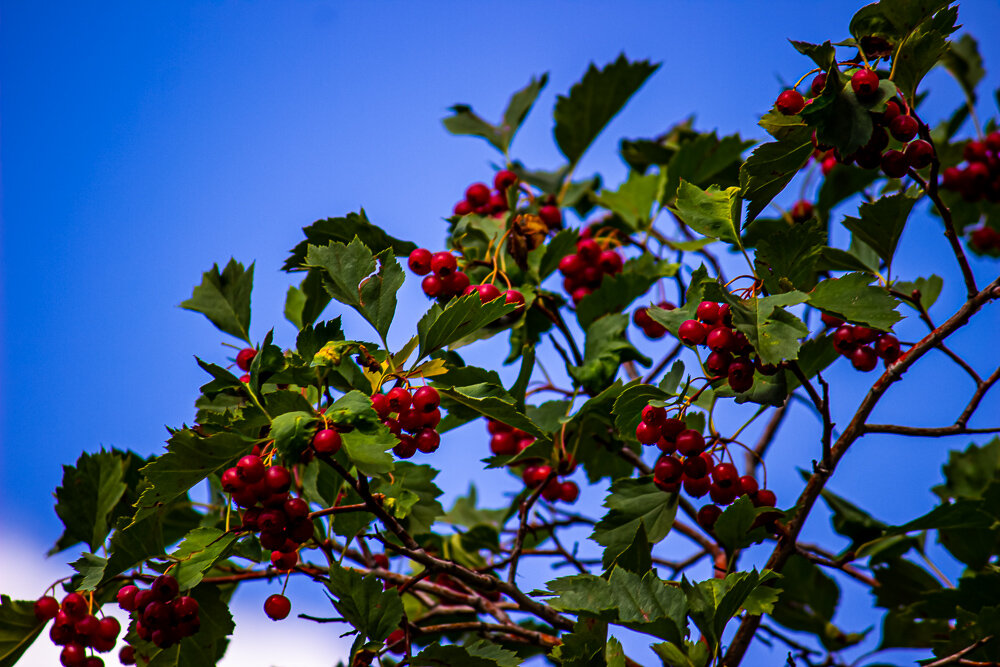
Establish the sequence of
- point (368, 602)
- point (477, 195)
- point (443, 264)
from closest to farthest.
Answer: point (368, 602) → point (443, 264) → point (477, 195)

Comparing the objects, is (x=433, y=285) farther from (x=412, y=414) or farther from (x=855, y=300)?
(x=855, y=300)

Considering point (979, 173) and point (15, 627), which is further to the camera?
point (979, 173)

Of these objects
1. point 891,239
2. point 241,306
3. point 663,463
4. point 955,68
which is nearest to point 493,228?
point 241,306

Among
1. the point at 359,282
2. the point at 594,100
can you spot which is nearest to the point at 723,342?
the point at 359,282

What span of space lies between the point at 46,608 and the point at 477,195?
1.17 meters

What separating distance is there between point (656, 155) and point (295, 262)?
1.12 m

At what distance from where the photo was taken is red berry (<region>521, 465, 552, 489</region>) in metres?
1.77

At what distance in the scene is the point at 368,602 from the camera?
1239 mm

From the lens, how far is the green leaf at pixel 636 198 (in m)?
1.98

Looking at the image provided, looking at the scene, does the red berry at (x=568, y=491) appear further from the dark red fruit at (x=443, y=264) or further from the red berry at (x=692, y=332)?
the red berry at (x=692, y=332)

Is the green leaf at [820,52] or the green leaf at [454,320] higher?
the green leaf at [820,52]

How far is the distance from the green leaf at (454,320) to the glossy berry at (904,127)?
591mm

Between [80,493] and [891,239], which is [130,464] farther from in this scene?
[891,239]

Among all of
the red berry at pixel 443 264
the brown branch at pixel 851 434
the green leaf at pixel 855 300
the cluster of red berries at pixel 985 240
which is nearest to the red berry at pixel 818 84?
the green leaf at pixel 855 300
